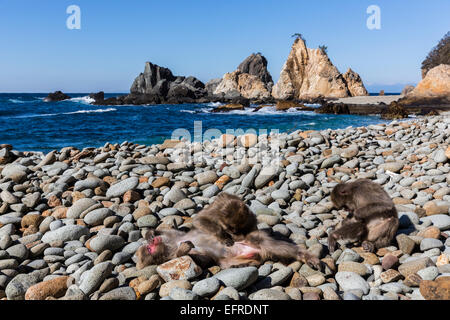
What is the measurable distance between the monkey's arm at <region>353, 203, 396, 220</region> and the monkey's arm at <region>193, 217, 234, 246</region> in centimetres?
132

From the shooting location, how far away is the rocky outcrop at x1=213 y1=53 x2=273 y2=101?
215 ft

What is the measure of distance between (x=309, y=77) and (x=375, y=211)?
199 ft

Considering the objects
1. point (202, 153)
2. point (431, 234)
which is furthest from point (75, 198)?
point (431, 234)

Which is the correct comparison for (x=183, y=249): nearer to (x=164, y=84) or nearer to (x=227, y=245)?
(x=227, y=245)

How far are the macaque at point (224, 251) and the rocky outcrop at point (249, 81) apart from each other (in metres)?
59.2

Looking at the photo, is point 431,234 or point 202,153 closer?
point 431,234

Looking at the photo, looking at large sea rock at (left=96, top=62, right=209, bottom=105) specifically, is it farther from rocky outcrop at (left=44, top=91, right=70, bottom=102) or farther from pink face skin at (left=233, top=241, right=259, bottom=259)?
pink face skin at (left=233, top=241, right=259, bottom=259)

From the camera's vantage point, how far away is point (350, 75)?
60.0 metres

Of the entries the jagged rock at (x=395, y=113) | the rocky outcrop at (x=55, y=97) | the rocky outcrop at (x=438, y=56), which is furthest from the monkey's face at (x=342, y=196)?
the rocky outcrop at (x=55, y=97)

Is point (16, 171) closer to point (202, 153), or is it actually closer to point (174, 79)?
point (202, 153)

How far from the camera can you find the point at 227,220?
3100 millimetres

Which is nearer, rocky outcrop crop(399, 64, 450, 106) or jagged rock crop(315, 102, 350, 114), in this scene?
jagged rock crop(315, 102, 350, 114)

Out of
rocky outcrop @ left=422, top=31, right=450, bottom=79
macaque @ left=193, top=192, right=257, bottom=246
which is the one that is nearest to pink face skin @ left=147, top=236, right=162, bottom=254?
macaque @ left=193, top=192, right=257, bottom=246

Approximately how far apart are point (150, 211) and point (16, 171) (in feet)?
9.95
